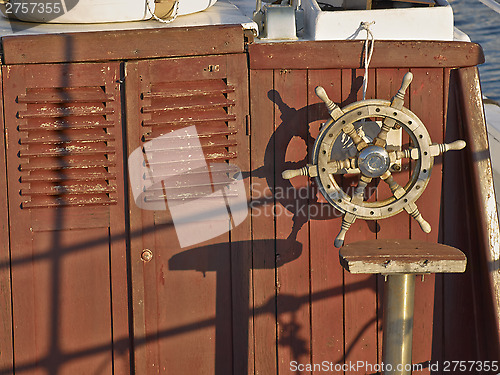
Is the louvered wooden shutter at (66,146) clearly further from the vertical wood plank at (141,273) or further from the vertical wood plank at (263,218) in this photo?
the vertical wood plank at (263,218)

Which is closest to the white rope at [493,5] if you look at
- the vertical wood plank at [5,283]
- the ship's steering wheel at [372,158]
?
the ship's steering wheel at [372,158]

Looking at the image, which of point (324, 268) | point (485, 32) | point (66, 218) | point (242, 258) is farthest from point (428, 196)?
point (485, 32)

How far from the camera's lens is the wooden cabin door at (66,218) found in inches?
114

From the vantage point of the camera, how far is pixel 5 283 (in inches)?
116

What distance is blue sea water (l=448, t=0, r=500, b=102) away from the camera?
8180 millimetres

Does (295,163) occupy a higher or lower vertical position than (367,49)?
lower

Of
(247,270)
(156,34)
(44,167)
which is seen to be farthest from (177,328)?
(156,34)

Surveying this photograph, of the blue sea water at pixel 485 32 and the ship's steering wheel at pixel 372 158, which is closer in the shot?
the ship's steering wheel at pixel 372 158

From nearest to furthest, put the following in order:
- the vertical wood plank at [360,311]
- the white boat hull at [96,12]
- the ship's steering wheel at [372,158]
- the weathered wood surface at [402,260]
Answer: the weathered wood surface at [402,260] < the ship's steering wheel at [372,158] < the vertical wood plank at [360,311] < the white boat hull at [96,12]

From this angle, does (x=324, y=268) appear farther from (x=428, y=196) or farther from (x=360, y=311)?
(x=428, y=196)

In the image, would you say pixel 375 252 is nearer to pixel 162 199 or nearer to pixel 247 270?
pixel 247 270

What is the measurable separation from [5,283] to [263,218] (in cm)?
107

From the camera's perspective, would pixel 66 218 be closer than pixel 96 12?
Yes

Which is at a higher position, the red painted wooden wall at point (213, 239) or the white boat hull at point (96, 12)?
the white boat hull at point (96, 12)
